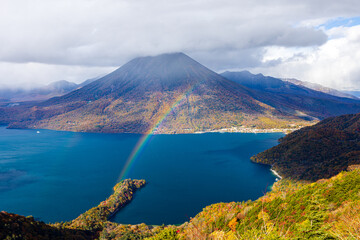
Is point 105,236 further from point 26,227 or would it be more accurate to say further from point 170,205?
point 170,205

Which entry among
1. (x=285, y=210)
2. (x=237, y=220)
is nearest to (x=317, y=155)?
(x=285, y=210)

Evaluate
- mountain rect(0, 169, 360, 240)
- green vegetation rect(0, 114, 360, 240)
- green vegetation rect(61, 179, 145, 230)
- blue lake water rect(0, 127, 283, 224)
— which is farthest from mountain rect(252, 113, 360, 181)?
green vegetation rect(61, 179, 145, 230)

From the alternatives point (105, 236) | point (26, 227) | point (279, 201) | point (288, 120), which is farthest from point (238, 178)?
point (288, 120)

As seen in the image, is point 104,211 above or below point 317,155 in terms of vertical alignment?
below

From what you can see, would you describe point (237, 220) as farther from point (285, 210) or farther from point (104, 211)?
point (104, 211)

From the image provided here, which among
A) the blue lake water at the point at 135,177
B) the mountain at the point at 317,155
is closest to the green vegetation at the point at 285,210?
the mountain at the point at 317,155

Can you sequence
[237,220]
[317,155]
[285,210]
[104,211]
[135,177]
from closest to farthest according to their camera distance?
1. [285,210]
2. [237,220]
3. [104,211]
4. [135,177]
5. [317,155]
